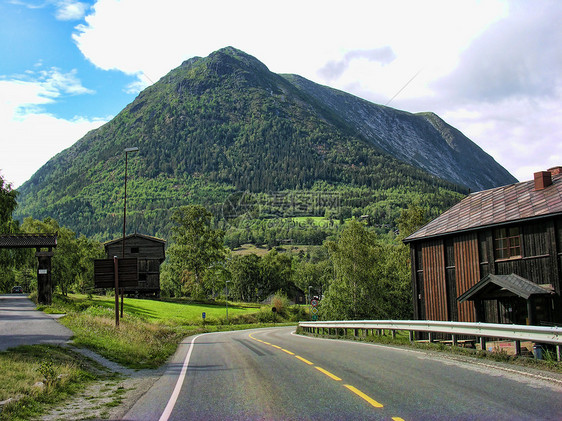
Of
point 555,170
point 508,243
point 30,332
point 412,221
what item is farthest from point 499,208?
point 412,221

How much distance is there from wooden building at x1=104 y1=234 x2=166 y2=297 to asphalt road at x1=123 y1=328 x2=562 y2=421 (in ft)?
223

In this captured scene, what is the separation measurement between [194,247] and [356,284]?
115 feet

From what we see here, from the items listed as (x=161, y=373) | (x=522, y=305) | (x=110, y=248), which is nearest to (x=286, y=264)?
(x=110, y=248)

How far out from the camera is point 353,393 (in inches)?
341

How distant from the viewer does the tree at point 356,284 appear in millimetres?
55250

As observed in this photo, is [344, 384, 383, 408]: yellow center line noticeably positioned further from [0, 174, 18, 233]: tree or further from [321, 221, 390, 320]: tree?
[321, 221, 390, 320]: tree

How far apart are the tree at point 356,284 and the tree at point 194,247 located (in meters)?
30.9

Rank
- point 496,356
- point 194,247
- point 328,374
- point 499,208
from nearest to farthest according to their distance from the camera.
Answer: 1. point 328,374
2. point 496,356
3. point 499,208
4. point 194,247

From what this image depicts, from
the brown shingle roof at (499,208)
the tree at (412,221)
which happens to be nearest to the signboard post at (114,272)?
Answer: the brown shingle roof at (499,208)

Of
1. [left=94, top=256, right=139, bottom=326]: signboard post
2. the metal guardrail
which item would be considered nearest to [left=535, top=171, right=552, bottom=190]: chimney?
the metal guardrail

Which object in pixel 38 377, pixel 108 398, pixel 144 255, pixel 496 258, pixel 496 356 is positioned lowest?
pixel 496 356

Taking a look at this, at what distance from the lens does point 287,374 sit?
1130cm

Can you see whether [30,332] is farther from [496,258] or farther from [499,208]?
[499,208]

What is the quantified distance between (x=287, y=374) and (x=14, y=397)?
558cm
